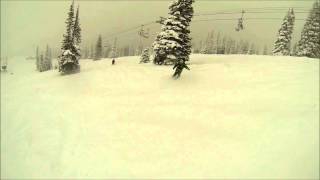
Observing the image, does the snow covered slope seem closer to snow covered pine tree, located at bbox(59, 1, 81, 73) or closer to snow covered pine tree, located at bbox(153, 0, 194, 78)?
snow covered pine tree, located at bbox(153, 0, 194, 78)

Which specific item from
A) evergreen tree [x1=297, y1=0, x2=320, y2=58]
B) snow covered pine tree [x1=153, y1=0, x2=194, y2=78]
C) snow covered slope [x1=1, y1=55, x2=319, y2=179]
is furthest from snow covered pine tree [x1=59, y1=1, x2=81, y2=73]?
evergreen tree [x1=297, y1=0, x2=320, y2=58]

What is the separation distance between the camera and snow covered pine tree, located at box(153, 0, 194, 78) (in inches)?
1756

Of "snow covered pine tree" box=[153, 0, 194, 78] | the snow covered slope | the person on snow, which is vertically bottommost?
the snow covered slope

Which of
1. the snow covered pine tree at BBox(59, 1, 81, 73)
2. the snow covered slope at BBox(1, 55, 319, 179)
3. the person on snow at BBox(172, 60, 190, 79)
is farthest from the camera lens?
the snow covered pine tree at BBox(59, 1, 81, 73)

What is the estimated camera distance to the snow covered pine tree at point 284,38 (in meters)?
66.5

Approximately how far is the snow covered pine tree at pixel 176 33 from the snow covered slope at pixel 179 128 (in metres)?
7.54

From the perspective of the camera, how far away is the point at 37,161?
24750 millimetres

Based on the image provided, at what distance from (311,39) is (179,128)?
41.4m

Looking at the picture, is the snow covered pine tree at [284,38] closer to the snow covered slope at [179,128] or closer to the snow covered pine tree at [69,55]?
the snow covered slope at [179,128]

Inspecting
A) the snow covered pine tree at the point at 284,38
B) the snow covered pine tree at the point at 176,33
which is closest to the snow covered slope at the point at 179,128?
the snow covered pine tree at the point at 176,33

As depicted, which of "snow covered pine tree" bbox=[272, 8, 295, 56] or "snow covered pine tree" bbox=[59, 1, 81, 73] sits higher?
"snow covered pine tree" bbox=[272, 8, 295, 56]

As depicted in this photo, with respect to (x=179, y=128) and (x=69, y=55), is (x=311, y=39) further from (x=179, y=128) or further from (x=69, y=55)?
(x=179, y=128)

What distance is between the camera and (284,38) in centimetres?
6694

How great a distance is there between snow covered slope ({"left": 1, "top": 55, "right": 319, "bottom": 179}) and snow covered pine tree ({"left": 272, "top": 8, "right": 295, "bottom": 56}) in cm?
3055
